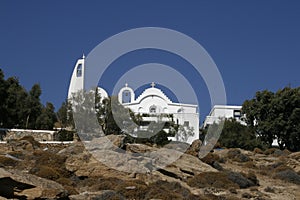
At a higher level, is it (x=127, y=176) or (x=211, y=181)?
(x=127, y=176)

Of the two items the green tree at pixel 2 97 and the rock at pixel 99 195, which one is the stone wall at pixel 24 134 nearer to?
the green tree at pixel 2 97

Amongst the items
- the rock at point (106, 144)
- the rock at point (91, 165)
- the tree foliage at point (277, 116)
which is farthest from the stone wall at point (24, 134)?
the tree foliage at point (277, 116)

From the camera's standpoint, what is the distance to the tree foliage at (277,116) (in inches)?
1910

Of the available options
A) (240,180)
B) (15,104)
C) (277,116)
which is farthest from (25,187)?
(277,116)

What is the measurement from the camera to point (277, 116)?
163 feet

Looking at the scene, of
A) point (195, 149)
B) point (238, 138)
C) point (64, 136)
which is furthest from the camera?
point (238, 138)

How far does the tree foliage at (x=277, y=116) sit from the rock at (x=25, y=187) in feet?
116

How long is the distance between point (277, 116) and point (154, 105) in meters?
21.6

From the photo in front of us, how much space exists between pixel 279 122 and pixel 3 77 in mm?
26099

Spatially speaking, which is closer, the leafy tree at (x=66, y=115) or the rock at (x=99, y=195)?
the rock at (x=99, y=195)

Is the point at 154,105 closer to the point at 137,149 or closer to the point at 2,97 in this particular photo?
the point at 2,97

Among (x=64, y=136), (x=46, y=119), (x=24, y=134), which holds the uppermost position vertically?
(x=46, y=119)

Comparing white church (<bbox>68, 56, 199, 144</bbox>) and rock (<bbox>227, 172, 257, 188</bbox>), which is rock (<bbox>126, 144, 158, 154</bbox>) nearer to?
rock (<bbox>227, 172, 257, 188</bbox>)

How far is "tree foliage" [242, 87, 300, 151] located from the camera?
159 feet
